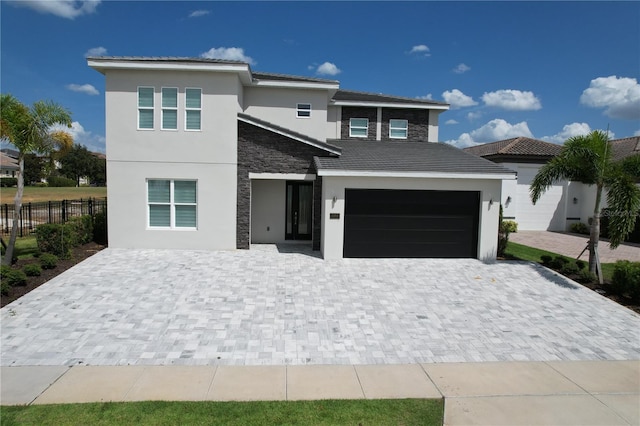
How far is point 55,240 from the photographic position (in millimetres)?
13172

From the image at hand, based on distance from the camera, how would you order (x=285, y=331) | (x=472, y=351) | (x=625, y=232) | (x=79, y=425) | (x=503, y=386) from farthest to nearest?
1. (x=625, y=232)
2. (x=285, y=331)
3. (x=472, y=351)
4. (x=503, y=386)
5. (x=79, y=425)

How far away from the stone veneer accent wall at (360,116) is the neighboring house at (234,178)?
4694 millimetres

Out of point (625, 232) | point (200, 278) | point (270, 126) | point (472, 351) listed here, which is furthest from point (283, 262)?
point (625, 232)

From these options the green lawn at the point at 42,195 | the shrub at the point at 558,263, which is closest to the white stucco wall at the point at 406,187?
the shrub at the point at 558,263

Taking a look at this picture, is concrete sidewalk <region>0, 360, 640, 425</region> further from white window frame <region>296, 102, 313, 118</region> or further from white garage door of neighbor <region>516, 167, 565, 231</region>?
white garage door of neighbor <region>516, 167, 565, 231</region>

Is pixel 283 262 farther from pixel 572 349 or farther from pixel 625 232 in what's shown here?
pixel 625 232

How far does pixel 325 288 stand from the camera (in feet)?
36.1

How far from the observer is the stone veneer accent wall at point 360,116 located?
66.7 ft

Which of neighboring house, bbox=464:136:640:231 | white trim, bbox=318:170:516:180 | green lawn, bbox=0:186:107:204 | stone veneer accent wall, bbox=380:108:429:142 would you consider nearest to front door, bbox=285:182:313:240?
white trim, bbox=318:170:516:180

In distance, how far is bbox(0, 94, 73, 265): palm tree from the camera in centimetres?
1227

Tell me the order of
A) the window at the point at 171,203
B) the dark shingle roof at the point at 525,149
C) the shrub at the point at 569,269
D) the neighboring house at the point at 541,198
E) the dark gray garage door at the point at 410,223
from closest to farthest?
the shrub at the point at 569,269 < the dark gray garage door at the point at 410,223 < the window at the point at 171,203 < the neighboring house at the point at 541,198 < the dark shingle roof at the point at 525,149

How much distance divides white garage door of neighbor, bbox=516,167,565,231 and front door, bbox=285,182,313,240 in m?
13.7

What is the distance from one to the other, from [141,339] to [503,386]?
20.4 feet

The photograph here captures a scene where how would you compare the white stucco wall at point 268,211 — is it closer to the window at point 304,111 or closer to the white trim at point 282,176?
the white trim at point 282,176
